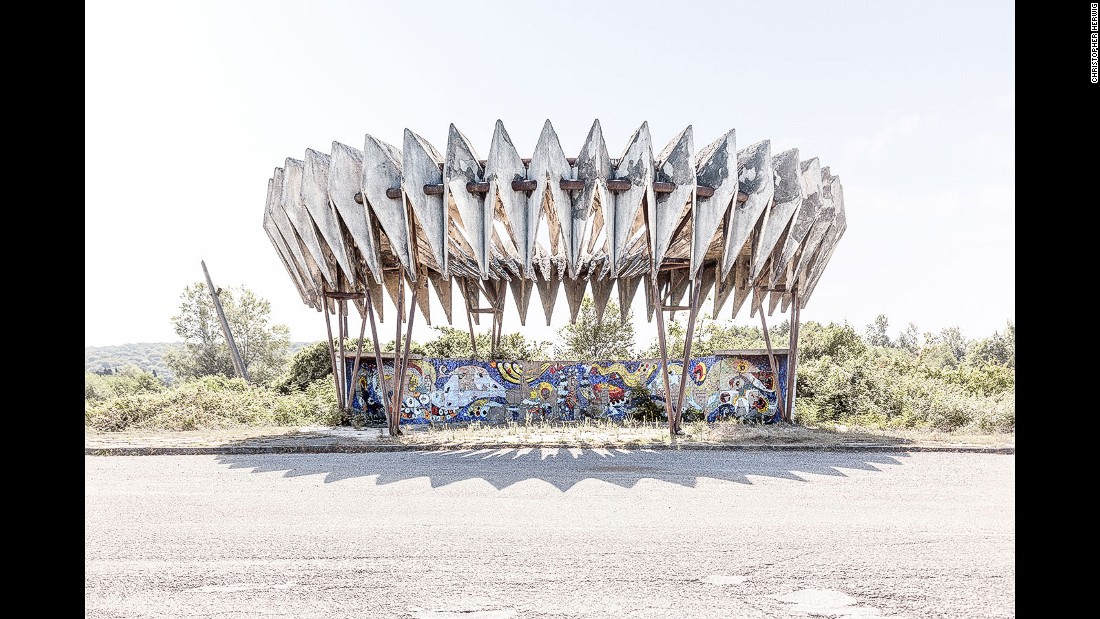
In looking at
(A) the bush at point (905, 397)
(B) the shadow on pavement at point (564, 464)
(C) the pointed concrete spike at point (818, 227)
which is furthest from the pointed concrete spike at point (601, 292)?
(B) the shadow on pavement at point (564, 464)

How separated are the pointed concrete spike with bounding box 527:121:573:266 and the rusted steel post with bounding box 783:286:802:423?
30.5 ft

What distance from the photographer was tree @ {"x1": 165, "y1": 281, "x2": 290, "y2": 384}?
6556cm

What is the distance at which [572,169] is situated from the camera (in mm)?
15469

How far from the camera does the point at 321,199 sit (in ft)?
53.9

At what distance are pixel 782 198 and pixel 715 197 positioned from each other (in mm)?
2353

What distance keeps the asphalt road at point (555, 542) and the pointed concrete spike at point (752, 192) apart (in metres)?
6.55

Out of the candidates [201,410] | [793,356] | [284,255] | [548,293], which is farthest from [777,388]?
[201,410]

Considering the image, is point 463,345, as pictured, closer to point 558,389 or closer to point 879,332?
point 558,389

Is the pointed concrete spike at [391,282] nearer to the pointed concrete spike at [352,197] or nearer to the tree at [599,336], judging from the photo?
the pointed concrete spike at [352,197]

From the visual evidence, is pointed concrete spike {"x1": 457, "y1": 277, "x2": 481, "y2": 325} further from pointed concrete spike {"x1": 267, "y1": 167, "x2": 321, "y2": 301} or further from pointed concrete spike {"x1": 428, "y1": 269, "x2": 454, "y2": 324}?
pointed concrete spike {"x1": 267, "y1": 167, "x2": 321, "y2": 301}

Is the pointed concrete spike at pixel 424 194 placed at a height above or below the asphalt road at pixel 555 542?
above

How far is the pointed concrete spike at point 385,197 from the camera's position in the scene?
610 inches

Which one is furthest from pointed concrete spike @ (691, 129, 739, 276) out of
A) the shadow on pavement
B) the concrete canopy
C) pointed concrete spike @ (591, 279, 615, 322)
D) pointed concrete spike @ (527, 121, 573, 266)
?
pointed concrete spike @ (591, 279, 615, 322)
